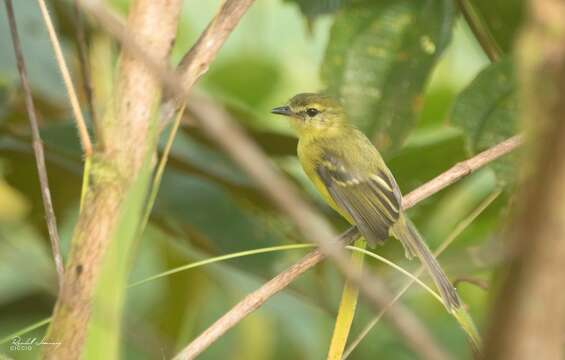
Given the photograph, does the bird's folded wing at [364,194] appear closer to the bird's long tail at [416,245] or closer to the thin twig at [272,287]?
the bird's long tail at [416,245]

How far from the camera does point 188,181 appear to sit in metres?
2.79

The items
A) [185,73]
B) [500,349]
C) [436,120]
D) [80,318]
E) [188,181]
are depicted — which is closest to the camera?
[500,349]

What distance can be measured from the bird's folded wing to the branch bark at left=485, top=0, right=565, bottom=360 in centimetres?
208

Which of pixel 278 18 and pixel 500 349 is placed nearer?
pixel 500 349

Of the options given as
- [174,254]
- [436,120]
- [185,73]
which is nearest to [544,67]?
[185,73]

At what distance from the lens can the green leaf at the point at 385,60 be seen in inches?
103

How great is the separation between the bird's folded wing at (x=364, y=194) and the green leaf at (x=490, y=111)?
421mm

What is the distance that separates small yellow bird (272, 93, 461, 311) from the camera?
279 cm

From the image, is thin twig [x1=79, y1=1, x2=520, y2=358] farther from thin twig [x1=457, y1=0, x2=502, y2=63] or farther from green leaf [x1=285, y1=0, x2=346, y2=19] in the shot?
thin twig [x1=457, y1=0, x2=502, y2=63]

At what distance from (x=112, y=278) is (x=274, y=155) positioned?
1.86 m

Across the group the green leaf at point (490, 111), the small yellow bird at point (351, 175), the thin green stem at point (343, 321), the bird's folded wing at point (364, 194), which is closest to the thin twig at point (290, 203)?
the thin green stem at point (343, 321)

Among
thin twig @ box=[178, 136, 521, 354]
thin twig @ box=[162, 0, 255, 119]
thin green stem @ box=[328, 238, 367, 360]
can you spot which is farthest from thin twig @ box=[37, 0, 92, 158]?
thin green stem @ box=[328, 238, 367, 360]

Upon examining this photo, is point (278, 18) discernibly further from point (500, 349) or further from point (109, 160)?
point (500, 349)

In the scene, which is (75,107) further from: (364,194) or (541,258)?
(364,194)
